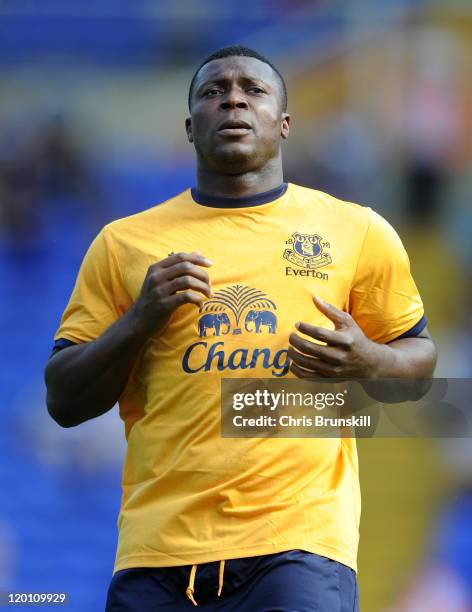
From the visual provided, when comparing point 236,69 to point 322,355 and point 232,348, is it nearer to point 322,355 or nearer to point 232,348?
point 232,348

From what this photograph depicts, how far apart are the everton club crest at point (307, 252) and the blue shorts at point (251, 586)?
Answer: 0.77 m

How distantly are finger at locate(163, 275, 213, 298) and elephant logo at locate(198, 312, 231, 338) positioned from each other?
17 cm

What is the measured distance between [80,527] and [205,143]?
5.47 m

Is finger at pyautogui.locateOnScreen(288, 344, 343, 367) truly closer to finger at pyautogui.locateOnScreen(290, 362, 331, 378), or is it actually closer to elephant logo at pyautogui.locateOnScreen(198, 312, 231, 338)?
finger at pyautogui.locateOnScreen(290, 362, 331, 378)

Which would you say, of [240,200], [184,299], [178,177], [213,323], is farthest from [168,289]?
[178,177]

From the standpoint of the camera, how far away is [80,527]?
8391mm

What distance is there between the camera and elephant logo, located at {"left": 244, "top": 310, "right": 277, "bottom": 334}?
313cm

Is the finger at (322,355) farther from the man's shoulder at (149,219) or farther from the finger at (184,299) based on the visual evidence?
the man's shoulder at (149,219)

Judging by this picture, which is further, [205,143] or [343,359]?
[205,143]

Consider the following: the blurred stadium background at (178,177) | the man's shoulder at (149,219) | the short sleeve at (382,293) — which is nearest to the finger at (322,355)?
the short sleeve at (382,293)

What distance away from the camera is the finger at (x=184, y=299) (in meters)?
2.97


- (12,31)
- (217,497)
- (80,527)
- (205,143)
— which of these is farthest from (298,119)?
(217,497)

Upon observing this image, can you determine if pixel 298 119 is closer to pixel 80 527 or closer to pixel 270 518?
pixel 80 527

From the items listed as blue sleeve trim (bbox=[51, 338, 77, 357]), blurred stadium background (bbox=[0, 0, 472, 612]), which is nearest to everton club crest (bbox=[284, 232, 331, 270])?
blue sleeve trim (bbox=[51, 338, 77, 357])
